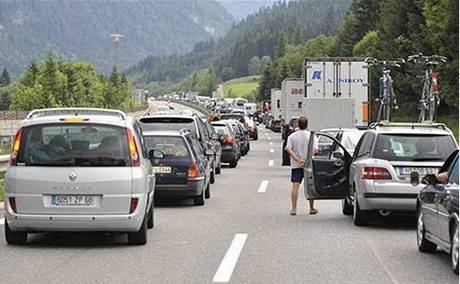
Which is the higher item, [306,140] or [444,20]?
[444,20]

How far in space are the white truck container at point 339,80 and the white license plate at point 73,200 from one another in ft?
88.7

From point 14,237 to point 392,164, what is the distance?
563 centimetres

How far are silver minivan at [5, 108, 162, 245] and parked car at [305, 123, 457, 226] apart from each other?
380cm

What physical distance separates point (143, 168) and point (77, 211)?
3.48 ft

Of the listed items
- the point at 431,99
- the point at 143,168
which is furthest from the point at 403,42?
the point at 143,168

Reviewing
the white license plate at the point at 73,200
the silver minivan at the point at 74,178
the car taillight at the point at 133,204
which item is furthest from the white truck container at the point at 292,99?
the white license plate at the point at 73,200

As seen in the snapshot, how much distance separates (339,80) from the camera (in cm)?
3853

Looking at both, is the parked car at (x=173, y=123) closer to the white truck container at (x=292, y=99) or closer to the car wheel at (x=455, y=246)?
the car wheel at (x=455, y=246)

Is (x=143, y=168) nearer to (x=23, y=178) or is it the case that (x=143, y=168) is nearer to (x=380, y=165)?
(x=23, y=178)

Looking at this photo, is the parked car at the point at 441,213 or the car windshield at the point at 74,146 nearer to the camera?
the parked car at the point at 441,213

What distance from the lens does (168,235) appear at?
44.9 ft

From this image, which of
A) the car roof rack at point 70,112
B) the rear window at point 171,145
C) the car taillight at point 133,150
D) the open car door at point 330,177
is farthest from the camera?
the rear window at point 171,145

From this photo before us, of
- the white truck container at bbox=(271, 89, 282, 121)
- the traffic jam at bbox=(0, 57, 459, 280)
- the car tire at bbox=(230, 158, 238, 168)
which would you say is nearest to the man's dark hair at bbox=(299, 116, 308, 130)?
the traffic jam at bbox=(0, 57, 459, 280)

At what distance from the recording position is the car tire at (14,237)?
12.3 meters
